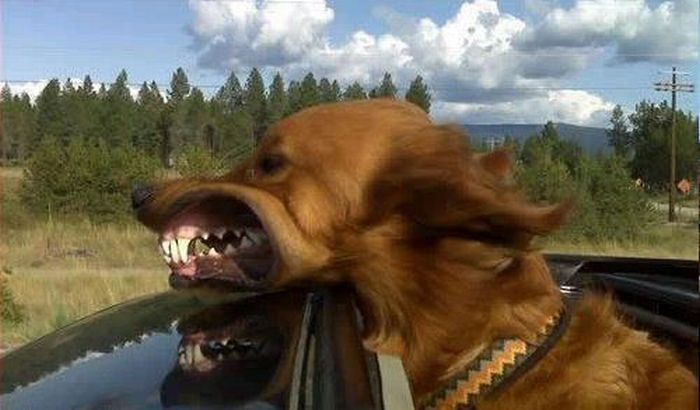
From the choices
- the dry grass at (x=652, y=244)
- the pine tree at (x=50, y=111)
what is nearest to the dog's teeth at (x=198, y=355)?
the dry grass at (x=652, y=244)

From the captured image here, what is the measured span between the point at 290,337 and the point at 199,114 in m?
23.7

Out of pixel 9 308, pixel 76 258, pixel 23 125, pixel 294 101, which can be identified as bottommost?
pixel 76 258

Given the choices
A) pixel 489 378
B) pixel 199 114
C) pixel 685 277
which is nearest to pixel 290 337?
pixel 489 378

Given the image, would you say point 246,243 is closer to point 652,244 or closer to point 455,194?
point 455,194

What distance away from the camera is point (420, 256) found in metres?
→ 2.18

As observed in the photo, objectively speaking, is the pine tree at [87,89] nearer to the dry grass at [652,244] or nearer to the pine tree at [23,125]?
the pine tree at [23,125]

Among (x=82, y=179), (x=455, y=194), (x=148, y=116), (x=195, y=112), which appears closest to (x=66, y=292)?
(x=455, y=194)

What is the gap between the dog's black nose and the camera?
7.60 ft

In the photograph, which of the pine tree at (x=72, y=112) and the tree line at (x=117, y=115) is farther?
the pine tree at (x=72, y=112)

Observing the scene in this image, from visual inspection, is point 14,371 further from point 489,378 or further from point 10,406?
point 489,378

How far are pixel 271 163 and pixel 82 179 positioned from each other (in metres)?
22.5

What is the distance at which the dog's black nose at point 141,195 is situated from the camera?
2.32 meters

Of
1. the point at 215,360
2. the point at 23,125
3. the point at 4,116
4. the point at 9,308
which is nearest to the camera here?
the point at 215,360

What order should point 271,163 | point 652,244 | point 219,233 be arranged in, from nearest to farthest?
point 219,233
point 271,163
point 652,244
